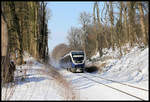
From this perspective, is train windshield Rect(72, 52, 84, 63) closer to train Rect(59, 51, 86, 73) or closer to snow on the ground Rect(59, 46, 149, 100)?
train Rect(59, 51, 86, 73)

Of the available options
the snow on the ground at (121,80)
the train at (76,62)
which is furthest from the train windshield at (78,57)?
the snow on the ground at (121,80)

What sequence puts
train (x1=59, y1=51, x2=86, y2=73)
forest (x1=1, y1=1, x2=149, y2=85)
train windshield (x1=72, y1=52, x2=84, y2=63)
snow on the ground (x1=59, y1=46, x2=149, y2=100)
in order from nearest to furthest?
1. snow on the ground (x1=59, y1=46, x2=149, y2=100)
2. forest (x1=1, y1=1, x2=149, y2=85)
3. train (x1=59, y1=51, x2=86, y2=73)
4. train windshield (x1=72, y1=52, x2=84, y2=63)

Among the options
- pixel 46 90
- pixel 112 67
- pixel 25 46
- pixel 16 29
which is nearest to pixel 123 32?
pixel 112 67

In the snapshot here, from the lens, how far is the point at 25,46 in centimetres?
2559

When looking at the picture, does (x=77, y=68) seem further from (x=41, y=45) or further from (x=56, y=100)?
(x=56, y=100)

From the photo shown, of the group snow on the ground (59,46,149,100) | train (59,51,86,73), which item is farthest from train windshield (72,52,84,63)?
snow on the ground (59,46,149,100)

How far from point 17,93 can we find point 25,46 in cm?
1775

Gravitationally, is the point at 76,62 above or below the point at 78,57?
below

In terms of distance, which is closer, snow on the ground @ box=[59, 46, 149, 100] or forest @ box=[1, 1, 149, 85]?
snow on the ground @ box=[59, 46, 149, 100]

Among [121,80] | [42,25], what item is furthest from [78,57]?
[121,80]

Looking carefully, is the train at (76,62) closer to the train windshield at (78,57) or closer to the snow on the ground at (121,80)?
the train windshield at (78,57)

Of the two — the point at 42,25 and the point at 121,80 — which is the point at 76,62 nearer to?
the point at 42,25

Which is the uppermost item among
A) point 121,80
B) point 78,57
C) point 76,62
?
Answer: point 78,57

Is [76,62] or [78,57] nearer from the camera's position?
[76,62]
